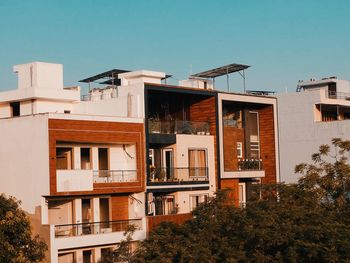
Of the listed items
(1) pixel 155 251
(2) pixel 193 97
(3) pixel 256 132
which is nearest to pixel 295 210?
(1) pixel 155 251

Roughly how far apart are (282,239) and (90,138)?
11.7m

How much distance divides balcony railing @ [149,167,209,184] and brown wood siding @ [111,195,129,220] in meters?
1.72

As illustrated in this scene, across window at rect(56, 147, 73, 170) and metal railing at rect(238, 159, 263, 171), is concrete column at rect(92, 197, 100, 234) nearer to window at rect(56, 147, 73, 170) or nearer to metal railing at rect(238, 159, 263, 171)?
window at rect(56, 147, 73, 170)

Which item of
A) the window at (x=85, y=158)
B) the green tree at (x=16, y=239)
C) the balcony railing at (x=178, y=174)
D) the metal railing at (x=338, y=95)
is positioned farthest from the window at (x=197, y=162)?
the metal railing at (x=338, y=95)

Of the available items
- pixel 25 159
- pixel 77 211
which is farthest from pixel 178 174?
pixel 25 159

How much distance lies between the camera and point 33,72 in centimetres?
4188

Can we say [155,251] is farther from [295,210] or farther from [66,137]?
[66,137]

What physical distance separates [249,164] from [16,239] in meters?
20.3

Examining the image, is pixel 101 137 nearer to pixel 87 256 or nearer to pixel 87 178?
pixel 87 178

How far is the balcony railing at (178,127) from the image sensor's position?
41188 mm

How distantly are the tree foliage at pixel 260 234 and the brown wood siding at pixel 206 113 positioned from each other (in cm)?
1031

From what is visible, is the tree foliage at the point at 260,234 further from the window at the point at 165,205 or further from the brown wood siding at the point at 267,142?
the brown wood siding at the point at 267,142

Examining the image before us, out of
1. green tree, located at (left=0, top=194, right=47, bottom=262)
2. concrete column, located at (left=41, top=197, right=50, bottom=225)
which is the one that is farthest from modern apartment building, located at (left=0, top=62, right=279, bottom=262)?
green tree, located at (left=0, top=194, right=47, bottom=262)

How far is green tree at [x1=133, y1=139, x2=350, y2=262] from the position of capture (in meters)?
29.3
